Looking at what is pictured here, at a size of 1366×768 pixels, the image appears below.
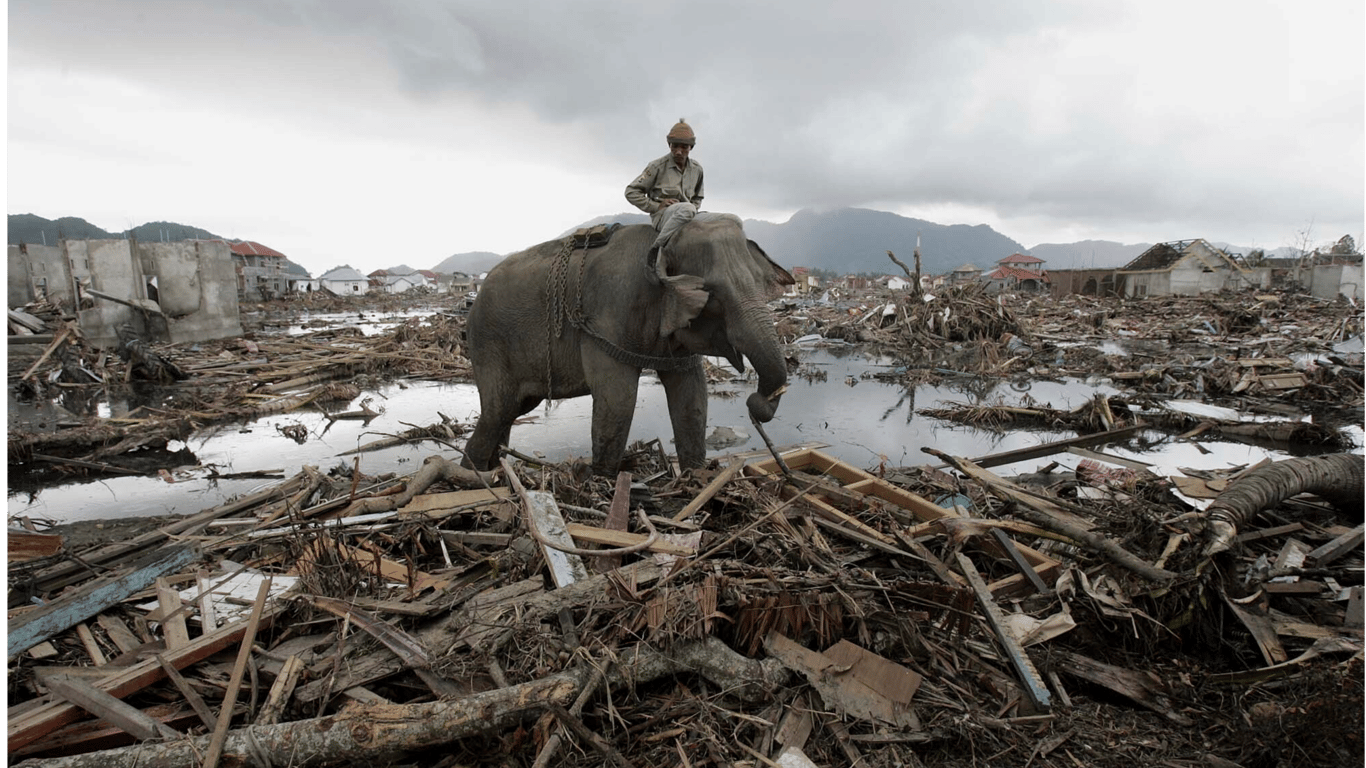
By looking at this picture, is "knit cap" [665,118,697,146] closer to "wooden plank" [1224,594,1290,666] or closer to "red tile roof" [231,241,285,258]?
"wooden plank" [1224,594,1290,666]

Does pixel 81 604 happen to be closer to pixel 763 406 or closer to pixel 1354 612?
Result: pixel 763 406

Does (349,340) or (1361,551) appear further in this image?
(349,340)

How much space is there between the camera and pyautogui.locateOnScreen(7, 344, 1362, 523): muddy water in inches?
244

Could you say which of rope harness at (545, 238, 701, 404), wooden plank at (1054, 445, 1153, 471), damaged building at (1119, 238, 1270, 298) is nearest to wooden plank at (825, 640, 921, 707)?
rope harness at (545, 238, 701, 404)

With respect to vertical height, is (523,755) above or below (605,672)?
below

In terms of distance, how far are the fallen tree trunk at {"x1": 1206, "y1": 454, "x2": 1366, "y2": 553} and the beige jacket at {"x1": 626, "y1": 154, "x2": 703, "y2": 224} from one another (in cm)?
407

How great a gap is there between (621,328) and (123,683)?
3.28 metres

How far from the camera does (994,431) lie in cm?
866

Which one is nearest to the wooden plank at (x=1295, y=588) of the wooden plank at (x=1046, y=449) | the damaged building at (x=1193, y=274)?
the wooden plank at (x=1046, y=449)

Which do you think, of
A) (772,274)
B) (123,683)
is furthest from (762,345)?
(123,683)

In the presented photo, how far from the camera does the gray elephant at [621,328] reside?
4.31m

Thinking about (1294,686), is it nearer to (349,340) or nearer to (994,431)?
(994,431)

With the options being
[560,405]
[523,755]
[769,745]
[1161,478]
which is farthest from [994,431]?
[523,755]

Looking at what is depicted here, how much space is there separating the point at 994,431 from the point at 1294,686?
6.20m
